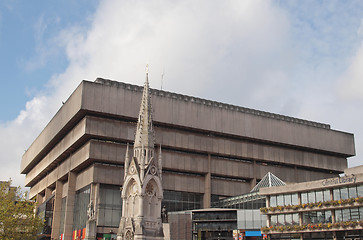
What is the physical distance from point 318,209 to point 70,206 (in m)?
58.6

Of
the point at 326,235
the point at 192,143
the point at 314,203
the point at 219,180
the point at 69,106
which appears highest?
the point at 69,106

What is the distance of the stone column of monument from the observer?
47.9 meters

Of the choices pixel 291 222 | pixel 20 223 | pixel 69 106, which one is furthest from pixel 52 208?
pixel 291 222

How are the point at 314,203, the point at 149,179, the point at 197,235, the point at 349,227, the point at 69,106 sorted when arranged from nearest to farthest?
the point at 149,179, the point at 349,227, the point at 314,203, the point at 197,235, the point at 69,106

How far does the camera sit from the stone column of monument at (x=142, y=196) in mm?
47938

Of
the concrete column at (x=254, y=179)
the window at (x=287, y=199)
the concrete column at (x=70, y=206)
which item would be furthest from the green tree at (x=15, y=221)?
the concrete column at (x=254, y=179)

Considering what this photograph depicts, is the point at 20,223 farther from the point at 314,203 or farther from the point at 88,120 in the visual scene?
the point at 314,203

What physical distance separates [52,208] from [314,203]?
70507mm

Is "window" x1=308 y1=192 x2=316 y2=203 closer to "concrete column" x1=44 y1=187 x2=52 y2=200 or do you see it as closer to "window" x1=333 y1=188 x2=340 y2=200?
"window" x1=333 y1=188 x2=340 y2=200

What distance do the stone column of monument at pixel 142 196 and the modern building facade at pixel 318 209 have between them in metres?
28.4

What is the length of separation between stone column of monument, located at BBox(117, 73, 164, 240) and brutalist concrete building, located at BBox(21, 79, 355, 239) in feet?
137

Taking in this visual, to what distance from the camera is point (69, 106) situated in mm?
100625

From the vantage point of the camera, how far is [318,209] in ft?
221

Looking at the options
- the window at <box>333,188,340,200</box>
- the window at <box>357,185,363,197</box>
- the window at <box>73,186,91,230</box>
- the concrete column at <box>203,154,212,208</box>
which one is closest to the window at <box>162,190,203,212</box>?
the concrete column at <box>203,154,212,208</box>
